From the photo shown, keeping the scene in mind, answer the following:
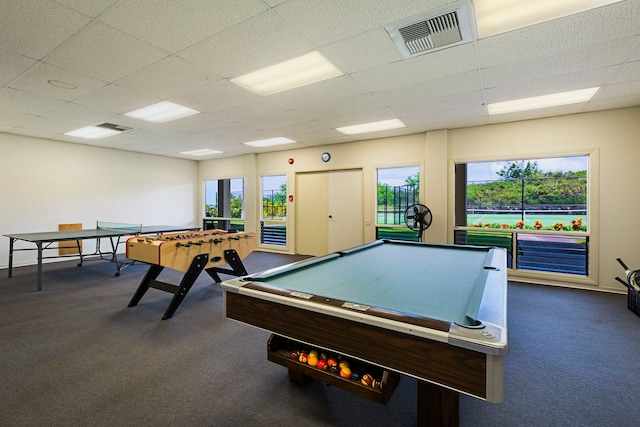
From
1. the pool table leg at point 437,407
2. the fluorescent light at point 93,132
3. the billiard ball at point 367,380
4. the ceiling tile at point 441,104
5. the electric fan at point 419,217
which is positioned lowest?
the pool table leg at point 437,407

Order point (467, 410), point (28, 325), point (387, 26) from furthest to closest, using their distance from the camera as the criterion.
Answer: point (28, 325), point (387, 26), point (467, 410)

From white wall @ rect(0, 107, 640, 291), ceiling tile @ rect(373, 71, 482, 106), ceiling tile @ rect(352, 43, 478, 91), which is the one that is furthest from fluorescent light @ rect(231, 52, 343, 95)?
white wall @ rect(0, 107, 640, 291)

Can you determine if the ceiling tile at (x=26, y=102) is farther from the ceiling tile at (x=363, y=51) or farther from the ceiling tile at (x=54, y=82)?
the ceiling tile at (x=363, y=51)

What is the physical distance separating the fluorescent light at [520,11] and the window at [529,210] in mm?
3082

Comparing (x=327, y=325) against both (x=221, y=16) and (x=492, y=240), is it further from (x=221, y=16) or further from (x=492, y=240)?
(x=492, y=240)

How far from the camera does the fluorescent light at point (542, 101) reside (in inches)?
133

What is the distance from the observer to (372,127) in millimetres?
4910

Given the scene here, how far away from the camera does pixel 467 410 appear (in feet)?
5.45

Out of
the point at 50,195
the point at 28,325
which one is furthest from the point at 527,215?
the point at 50,195

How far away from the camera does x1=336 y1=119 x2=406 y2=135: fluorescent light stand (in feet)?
15.1

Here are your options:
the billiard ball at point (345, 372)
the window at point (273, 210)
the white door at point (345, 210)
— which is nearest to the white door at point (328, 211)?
the white door at point (345, 210)

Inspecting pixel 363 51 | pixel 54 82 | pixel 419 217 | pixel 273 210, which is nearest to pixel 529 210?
pixel 419 217

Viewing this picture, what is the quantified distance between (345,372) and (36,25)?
10.4ft

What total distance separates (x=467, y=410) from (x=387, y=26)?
104 inches
